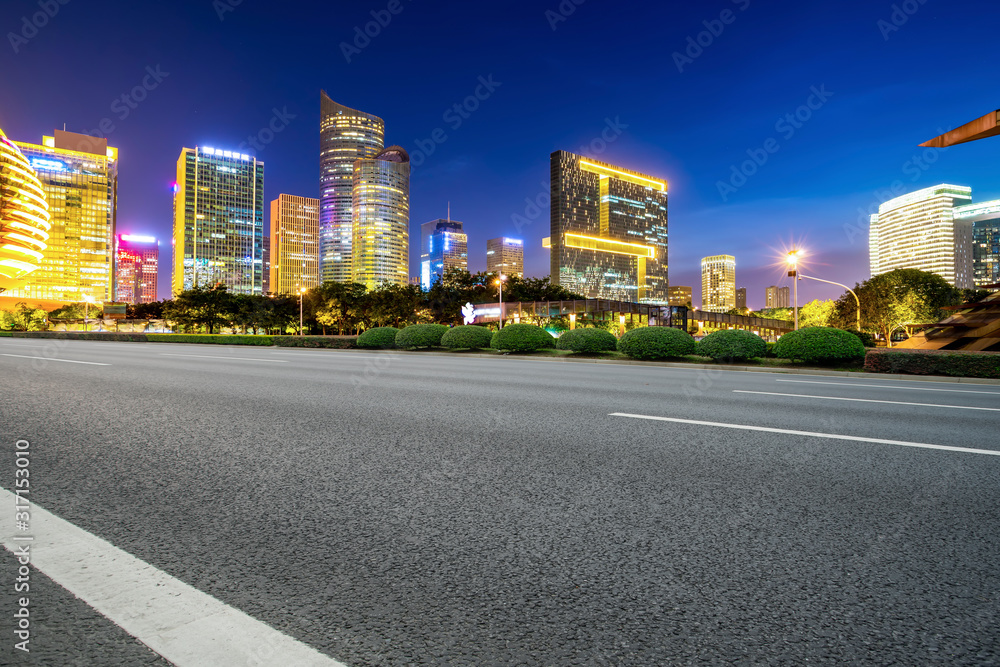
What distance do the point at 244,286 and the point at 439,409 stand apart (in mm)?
188772

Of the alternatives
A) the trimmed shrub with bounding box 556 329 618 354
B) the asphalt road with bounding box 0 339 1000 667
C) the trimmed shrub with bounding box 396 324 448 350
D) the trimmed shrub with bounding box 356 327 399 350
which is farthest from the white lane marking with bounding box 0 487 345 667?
the trimmed shrub with bounding box 356 327 399 350

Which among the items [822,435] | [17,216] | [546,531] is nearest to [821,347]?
[822,435]

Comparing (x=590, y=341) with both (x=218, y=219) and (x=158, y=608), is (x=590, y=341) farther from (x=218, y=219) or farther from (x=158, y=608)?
(x=218, y=219)

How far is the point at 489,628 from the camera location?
1.85 meters

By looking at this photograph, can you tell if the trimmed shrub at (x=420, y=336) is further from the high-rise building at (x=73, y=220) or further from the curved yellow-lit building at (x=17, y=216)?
the high-rise building at (x=73, y=220)

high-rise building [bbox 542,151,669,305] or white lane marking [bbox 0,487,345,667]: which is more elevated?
high-rise building [bbox 542,151,669,305]

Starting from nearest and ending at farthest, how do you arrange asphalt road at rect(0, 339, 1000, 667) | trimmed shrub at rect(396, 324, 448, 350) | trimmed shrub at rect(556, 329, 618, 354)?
asphalt road at rect(0, 339, 1000, 667) → trimmed shrub at rect(556, 329, 618, 354) → trimmed shrub at rect(396, 324, 448, 350)

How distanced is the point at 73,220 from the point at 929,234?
243 meters

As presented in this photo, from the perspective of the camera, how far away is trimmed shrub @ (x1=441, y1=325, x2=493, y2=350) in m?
25.9

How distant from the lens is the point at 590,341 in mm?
22469

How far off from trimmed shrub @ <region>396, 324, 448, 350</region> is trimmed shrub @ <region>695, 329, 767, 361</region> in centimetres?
1344

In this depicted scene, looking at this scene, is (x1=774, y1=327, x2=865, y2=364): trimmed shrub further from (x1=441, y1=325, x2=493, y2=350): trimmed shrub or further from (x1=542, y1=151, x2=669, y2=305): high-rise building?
(x1=542, y1=151, x2=669, y2=305): high-rise building

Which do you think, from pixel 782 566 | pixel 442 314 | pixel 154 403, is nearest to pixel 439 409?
pixel 154 403

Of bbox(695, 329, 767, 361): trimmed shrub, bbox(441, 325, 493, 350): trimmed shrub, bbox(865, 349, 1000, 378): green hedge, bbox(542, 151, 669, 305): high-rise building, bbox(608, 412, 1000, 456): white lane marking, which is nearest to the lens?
bbox(608, 412, 1000, 456): white lane marking
